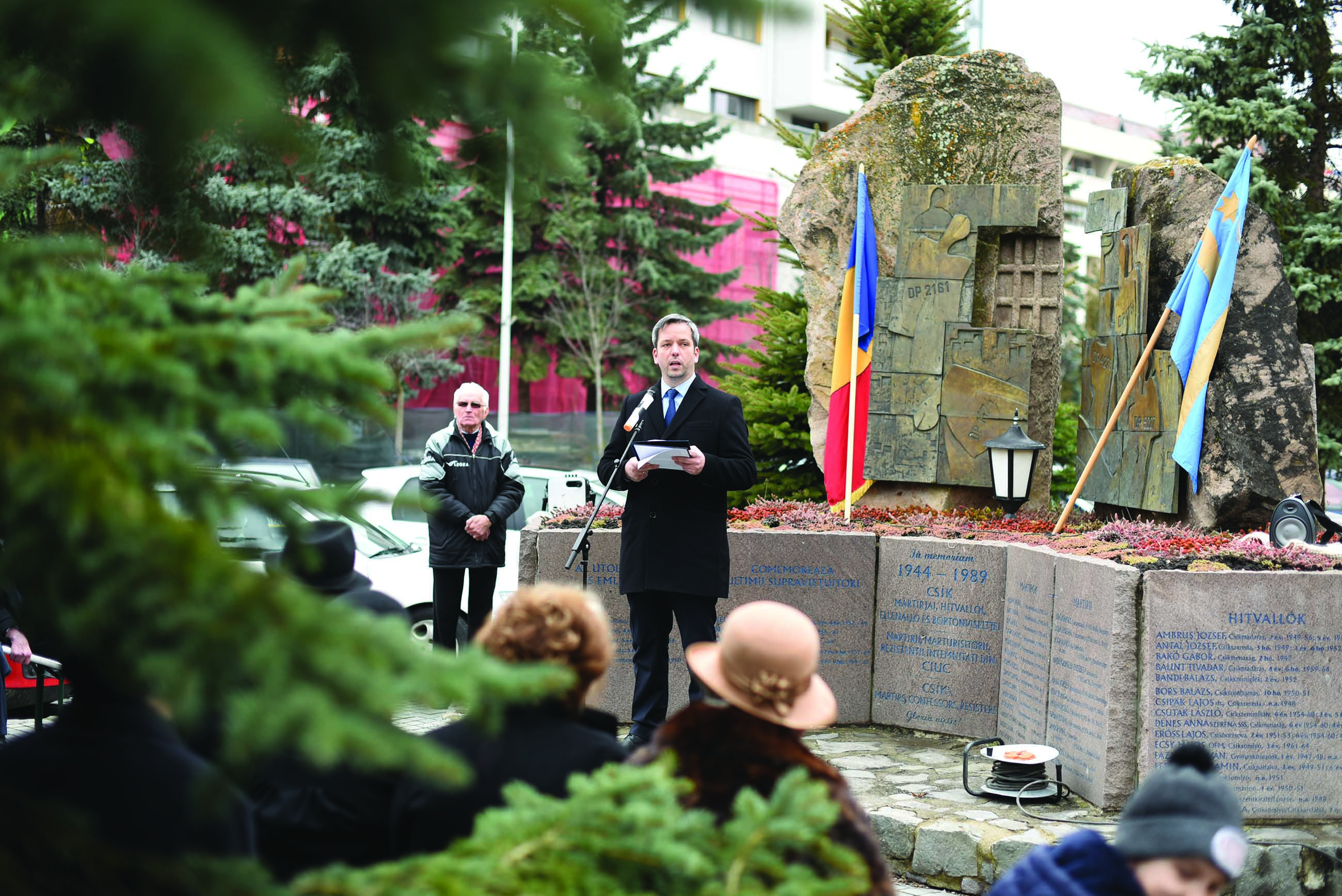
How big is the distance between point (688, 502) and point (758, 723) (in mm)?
3404

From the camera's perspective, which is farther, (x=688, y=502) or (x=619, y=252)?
(x=619, y=252)

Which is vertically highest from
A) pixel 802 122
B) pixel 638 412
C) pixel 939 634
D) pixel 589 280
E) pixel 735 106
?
pixel 735 106

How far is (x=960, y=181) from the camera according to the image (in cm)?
927

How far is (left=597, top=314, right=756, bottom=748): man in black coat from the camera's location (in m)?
5.79

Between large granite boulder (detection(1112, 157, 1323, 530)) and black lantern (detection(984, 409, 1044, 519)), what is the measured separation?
113cm

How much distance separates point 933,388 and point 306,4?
7626mm

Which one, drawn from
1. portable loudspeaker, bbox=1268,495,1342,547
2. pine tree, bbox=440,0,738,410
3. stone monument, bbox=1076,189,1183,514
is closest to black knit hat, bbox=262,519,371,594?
portable loudspeaker, bbox=1268,495,1342,547

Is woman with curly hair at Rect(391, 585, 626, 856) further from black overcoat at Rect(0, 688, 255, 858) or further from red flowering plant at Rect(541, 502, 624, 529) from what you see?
red flowering plant at Rect(541, 502, 624, 529)

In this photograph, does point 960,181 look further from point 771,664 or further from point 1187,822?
point 1187,822

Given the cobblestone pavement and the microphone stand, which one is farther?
the microphone stand

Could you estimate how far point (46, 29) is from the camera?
1.47 meters

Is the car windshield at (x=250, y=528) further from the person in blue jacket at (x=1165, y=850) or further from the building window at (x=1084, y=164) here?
the building window at (x=1084, y=164)

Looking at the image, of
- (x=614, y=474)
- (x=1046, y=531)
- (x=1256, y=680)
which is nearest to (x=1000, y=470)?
(x=1046, y=531)

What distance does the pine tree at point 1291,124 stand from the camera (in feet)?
55.3
